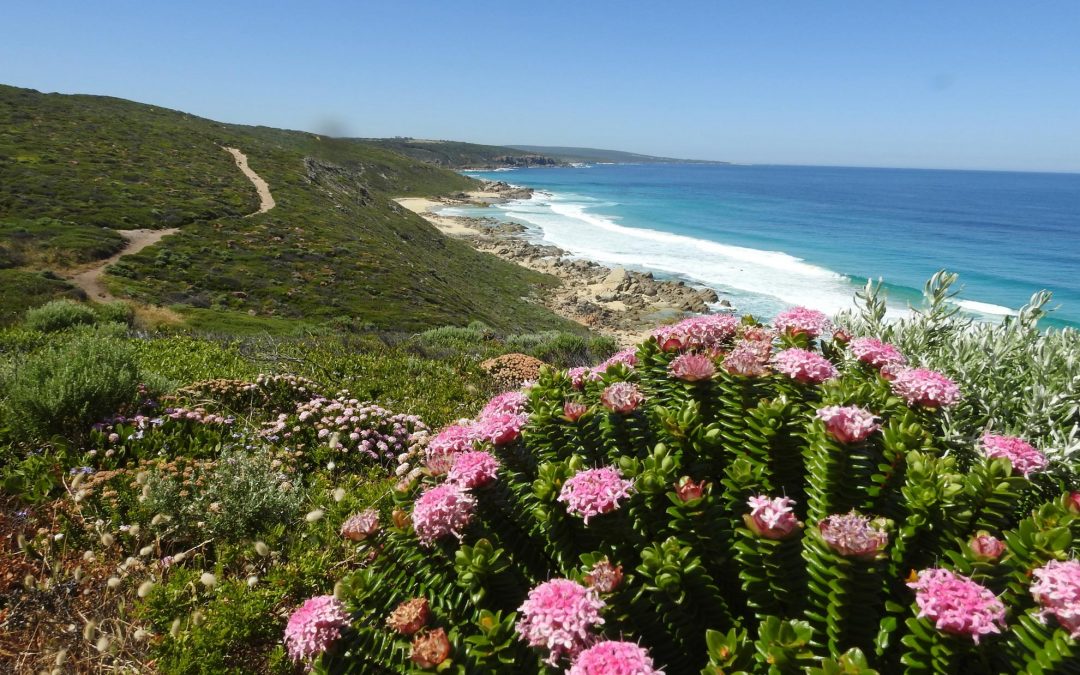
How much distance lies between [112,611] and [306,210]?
5096 centimetres

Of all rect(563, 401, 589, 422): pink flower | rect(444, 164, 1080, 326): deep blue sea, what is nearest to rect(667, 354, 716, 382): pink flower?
rect(563, 401, 589, 422): pink flower

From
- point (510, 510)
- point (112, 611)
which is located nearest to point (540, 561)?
point (510, 510)

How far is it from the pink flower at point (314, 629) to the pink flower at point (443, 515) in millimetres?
409

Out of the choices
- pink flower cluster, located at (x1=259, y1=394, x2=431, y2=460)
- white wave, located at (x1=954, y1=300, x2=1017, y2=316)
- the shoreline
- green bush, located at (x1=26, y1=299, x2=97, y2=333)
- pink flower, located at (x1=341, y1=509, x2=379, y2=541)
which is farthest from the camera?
the shoreline

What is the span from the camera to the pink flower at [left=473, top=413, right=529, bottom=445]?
8.72 ft

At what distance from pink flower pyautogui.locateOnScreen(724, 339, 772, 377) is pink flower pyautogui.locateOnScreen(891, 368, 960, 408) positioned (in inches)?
23.8

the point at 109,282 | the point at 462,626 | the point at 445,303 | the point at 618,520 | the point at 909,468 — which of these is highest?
the point at 909,468

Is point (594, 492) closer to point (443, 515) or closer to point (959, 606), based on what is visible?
point (443, 515)

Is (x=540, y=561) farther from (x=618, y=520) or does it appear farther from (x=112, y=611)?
(x=112, y=611)

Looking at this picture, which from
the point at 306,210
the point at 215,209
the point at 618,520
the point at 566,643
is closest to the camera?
the point at 566,643

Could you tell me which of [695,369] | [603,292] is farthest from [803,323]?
[603,292]

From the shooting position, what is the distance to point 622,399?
109 inches

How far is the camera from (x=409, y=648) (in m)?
2.04

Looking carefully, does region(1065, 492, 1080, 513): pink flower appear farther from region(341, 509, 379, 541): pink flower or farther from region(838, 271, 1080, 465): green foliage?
region(341, 509, 379, 541): pink flower
